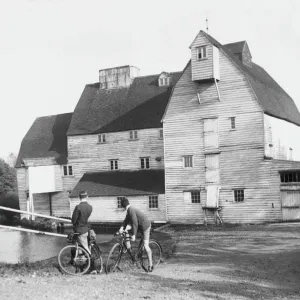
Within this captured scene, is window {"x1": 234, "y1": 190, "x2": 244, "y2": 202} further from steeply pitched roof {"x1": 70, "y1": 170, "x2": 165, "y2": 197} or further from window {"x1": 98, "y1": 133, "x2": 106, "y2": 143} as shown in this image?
window {"x1": 98, "y1": 133, "x2": 106, "y2": 143}

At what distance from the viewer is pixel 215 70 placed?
32.5m

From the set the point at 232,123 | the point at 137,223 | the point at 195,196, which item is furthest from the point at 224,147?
the point at 137,223

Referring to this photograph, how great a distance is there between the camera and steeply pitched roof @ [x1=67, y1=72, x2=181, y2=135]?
41412 millimetres

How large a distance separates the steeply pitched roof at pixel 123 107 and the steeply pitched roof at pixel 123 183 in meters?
4.18

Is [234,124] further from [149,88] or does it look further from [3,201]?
[3,201]

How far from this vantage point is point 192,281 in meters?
11.8

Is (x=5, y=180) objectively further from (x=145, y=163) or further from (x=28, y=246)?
(x=28, y=246)

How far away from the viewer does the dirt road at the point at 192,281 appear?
10.2m

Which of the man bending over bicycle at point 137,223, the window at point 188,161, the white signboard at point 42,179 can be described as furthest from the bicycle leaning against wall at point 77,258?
the white signboard at point 42,179

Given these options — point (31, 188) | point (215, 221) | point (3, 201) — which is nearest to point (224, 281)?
point (215, 221)

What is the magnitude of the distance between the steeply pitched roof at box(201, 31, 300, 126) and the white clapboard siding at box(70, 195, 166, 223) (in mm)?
10781

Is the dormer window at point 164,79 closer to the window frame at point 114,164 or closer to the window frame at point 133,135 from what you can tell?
the window frame at point 133,135

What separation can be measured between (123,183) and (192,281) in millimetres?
27409

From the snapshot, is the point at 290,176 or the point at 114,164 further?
the point at 114,164
